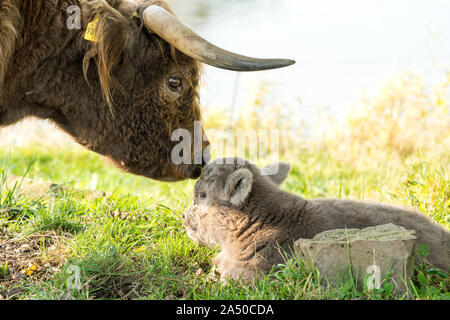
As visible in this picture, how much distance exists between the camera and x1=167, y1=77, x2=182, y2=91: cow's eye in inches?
189

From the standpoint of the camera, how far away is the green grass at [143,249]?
12.6ft

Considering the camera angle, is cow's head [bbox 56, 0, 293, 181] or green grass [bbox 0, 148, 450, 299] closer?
green grass [bbox 0, 148, 450, 299]

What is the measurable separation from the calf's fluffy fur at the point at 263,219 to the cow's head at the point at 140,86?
0.56 metres

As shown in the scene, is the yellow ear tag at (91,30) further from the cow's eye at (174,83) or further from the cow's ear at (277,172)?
the cow's ear at (277,172)

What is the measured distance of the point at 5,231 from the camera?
5.19 meters

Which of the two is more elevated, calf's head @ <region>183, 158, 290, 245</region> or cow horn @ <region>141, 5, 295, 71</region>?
cow horn @ <region>141, 5, 295, 71</region>

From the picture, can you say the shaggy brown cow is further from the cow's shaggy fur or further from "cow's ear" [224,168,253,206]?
"cow's ear" [224,168,253,206]

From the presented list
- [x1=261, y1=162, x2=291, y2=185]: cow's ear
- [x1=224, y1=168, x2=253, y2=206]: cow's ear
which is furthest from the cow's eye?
[x1=261, y1=162, x2=291, y2=185]: cow's ear

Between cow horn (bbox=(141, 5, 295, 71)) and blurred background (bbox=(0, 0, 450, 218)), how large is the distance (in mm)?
701

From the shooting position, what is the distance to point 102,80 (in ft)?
14.8

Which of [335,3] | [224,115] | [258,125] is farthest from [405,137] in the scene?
[335,3]

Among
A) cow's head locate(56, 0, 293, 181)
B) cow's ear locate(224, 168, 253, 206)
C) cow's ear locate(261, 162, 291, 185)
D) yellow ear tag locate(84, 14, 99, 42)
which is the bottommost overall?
cow's ear locate(224, 168, 253, 206)

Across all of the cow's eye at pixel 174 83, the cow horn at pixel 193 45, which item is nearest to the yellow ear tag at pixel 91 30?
the cow horn at pixel 193 45

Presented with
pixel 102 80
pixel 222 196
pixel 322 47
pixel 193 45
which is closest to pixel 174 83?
pixel 193 45
